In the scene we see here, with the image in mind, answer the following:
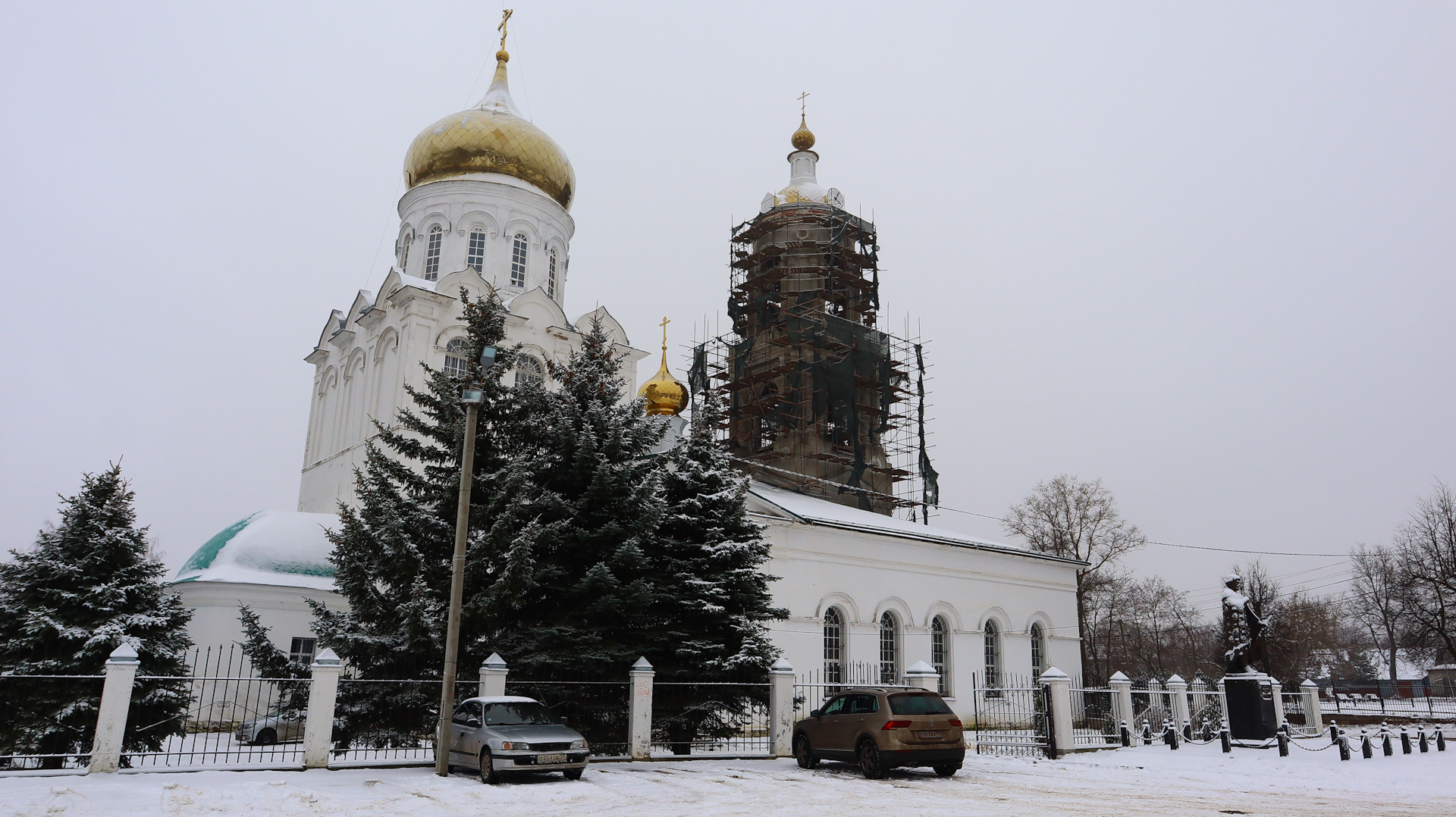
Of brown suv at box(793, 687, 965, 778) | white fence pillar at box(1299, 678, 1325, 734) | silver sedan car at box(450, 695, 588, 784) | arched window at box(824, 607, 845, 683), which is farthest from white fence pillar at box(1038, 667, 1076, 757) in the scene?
silver sedan car at box(450, 695, 588, 784)

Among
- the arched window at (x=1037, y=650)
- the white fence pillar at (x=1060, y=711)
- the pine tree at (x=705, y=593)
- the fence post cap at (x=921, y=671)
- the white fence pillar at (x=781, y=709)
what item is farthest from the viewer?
the arched window at (x=1037, y=650)

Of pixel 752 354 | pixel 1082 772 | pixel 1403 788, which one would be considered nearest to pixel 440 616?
pixel 1082 772

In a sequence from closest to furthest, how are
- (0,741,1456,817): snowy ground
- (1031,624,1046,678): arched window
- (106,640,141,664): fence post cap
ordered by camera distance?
(0,741,1456,817): snowy ground, (106,640,141,664): fence post cap, (1031,624,1046,678): arched window

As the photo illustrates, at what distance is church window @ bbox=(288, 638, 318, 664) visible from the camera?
61.7 ft

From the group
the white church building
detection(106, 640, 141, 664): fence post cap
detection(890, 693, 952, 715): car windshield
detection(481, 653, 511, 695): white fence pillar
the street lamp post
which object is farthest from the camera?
the white church building

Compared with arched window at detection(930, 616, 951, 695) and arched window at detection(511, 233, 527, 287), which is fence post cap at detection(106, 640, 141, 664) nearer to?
arched window at detection(511, 233, 527, 287)

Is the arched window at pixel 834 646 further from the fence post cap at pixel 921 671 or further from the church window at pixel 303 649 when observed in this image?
the church window at pixel 303 649

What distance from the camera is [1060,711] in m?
16.5

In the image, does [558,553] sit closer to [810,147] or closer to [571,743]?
[571,743]

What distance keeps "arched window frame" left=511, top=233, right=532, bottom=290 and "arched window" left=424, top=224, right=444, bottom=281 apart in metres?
2.03

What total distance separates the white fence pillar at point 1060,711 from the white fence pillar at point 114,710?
44.2 feet

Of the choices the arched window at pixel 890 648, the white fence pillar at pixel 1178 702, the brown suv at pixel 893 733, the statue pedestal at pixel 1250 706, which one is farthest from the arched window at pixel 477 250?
the statue pedestal at pixel 1250 706

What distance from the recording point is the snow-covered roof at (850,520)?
23938 mm

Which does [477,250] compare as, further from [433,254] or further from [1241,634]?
[1241,634]
